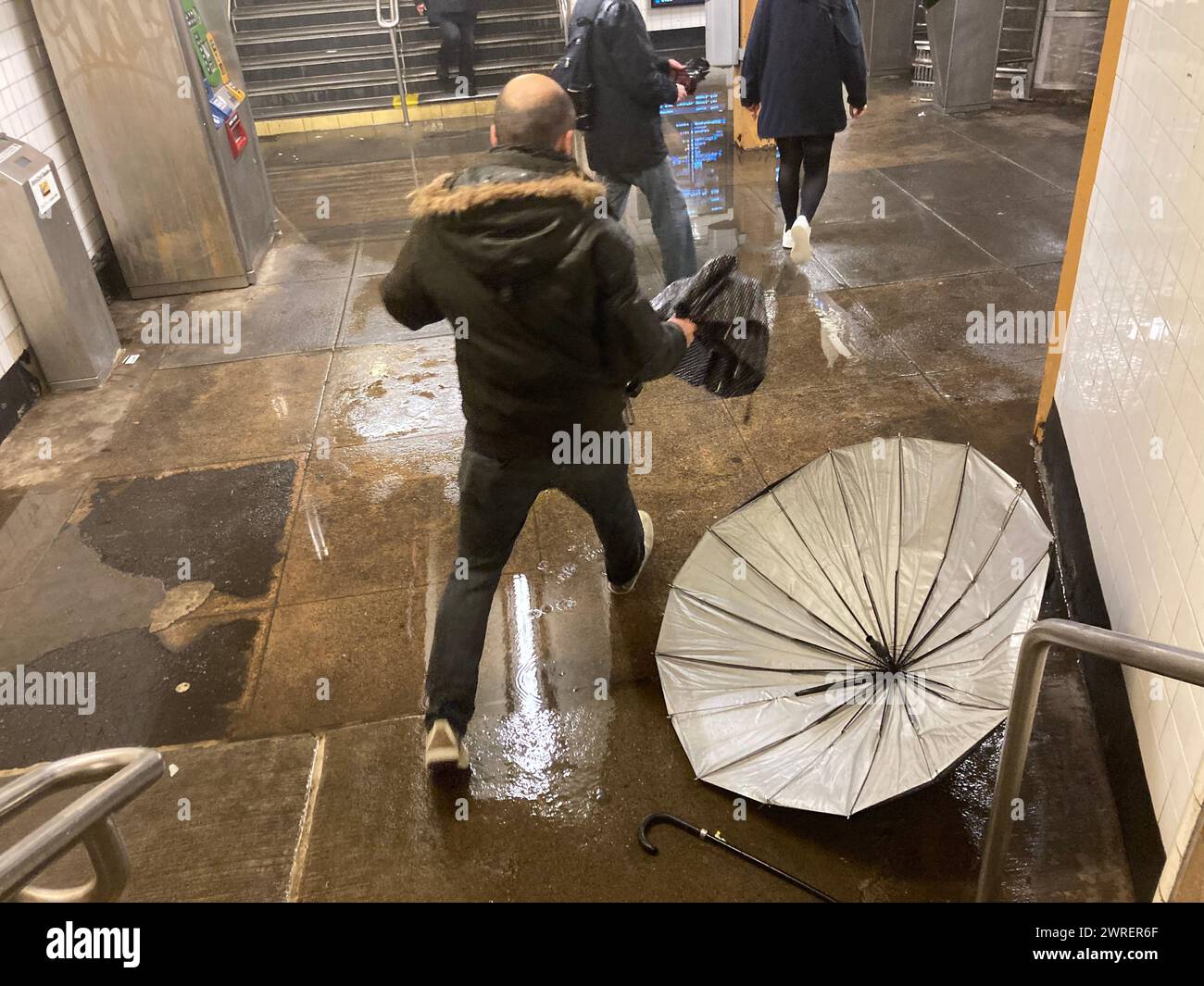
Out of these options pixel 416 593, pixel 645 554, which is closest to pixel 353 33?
pixel 416 593

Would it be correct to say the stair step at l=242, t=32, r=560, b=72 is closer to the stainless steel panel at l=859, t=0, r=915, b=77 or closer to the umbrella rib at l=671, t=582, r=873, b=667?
the stainless steel panel at l=859, t=0, r=915, b=77

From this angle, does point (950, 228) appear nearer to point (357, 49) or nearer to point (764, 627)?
point (764, 627)

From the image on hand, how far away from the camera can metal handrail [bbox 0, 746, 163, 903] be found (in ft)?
4.87

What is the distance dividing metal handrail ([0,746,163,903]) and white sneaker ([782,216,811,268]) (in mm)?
5907

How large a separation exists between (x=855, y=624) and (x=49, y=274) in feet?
17.4

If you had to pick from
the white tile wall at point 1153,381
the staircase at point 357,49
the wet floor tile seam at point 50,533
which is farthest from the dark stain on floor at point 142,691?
the staircase at point 357,49

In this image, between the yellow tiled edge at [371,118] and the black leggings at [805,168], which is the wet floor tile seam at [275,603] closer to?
the black leggings at [805,168]

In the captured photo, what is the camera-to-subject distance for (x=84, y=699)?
3.73m

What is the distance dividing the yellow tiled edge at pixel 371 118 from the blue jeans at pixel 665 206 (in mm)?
7303

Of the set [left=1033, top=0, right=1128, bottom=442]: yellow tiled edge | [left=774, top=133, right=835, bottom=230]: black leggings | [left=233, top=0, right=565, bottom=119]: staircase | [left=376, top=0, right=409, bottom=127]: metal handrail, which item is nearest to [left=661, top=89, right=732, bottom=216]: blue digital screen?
[left=774, top=133, right=835, bottom=230]: black leggings

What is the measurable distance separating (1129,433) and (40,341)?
6039mm

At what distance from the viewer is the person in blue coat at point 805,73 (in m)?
5.88

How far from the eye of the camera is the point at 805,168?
21.5 ft
